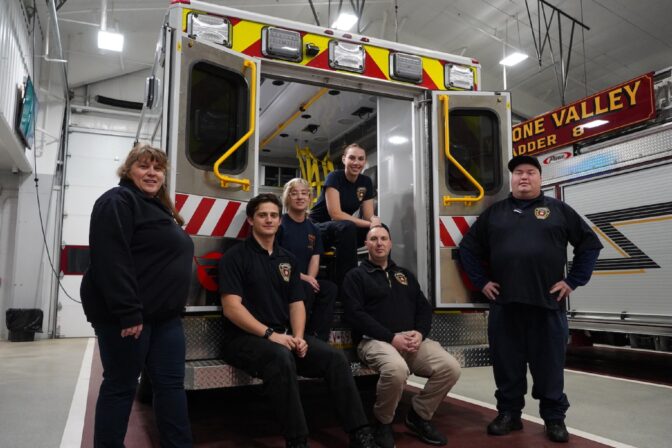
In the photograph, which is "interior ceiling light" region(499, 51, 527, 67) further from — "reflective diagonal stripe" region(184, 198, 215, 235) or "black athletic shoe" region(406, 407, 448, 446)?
"reflective diagonal stripe" region(184, 198, 215, 235)

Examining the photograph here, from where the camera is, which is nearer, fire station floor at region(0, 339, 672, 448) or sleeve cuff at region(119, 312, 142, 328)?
sleeve cuff at region(119, 312, 142, 328)

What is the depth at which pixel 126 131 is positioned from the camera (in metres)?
11.9

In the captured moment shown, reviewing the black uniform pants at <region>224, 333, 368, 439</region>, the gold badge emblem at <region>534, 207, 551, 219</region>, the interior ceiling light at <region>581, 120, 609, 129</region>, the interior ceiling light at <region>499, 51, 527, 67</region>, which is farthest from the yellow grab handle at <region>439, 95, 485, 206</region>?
the interior ceiling light at <region>499, 51, 527, 67</region>

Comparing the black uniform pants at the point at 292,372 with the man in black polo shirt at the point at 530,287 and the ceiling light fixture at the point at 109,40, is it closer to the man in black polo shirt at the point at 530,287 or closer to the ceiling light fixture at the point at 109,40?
the man in black polo shirt at the point at 530,287

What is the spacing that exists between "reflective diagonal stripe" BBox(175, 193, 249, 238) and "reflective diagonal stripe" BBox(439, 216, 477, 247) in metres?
1.43

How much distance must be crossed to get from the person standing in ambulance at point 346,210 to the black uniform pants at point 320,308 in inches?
23.9

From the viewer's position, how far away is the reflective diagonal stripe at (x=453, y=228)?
400cm

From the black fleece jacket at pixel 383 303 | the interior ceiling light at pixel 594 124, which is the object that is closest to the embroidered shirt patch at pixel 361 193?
the black fleece jacket at pixel 383 303

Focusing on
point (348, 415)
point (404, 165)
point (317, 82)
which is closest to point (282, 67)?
point (317, 82)

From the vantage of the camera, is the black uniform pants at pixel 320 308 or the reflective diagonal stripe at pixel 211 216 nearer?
the reflective diagonal stripe at pixel 211 216

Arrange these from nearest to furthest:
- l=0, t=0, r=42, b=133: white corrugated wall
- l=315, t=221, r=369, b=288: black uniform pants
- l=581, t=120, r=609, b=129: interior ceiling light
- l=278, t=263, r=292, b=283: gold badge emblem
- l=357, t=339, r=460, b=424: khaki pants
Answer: l=357, t=339, r=460, b=424: khaki pants < l=278, t=263, r=292, b=283: gold badge emblem < l=315, t=221, r=369, b=288: black uniform pants < l=581, t=120, r=609, b=129: interior ceiling light < l=0, t=0, r=42, b=133: white corrugated wall

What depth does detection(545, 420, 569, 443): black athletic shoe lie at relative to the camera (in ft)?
11.0

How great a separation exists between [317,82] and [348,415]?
88.9 inches

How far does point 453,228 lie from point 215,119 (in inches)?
72.2
